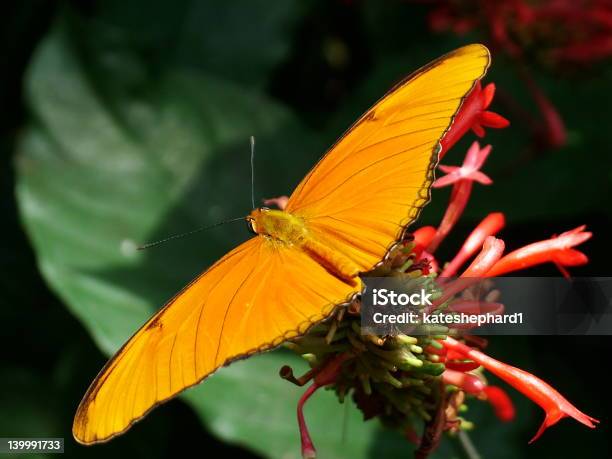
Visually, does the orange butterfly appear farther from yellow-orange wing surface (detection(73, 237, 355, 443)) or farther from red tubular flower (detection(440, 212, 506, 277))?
red tubular flower (detection(440, 212, 506, 277))

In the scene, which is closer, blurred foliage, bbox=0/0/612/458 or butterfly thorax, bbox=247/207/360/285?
butterfly thorax, bbox=247/207/360/285

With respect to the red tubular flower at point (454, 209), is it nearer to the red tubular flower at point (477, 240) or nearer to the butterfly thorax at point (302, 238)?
the red tubular flower at point (477, 240)

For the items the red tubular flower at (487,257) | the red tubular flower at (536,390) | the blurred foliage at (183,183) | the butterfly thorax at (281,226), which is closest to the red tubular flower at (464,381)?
the red tubular flower at (536,390)

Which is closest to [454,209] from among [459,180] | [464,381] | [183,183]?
[459,180]

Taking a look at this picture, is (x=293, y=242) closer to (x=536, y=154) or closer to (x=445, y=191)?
(x=445, y=191)

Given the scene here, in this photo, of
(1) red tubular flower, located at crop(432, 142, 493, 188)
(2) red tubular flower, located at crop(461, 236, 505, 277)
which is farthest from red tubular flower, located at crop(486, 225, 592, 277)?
(1) red tubular flower, located at crop(432, 142, 493, 188)

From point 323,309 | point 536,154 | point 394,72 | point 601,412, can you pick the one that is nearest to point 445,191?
point 536,154

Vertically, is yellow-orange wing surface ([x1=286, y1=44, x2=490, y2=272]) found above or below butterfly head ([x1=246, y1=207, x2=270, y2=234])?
above
